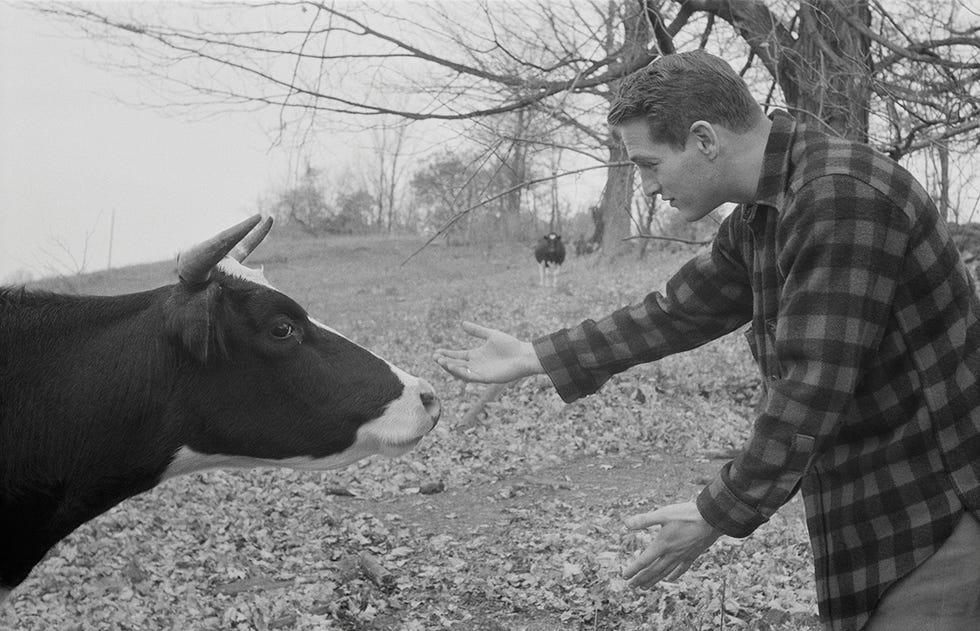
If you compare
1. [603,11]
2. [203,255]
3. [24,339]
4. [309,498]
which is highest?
[603,11]

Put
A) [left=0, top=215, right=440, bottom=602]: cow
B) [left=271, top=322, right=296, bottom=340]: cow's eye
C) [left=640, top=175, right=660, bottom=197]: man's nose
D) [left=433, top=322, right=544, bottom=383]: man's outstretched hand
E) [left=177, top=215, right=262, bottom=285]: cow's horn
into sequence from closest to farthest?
1. [left=640, top=175, right=660, bottom=197]: man's nose
2. [left=177, top=215, right=262, bottom=285]: cow's horn
3. [left=0, top=215, right=440, bottom=602]: cow
4. [left=433, top=322, right=544, bottom=383]: man's outstretched hand
5. [left=271, top=322, right=296, bottom=340]: cow's eye

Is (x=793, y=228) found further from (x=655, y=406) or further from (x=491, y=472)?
(x=655, y=406)

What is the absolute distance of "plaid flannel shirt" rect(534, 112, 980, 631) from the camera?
8.59 feet

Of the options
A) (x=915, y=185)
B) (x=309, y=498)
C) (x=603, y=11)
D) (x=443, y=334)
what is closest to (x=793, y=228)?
(x=915, y=185)

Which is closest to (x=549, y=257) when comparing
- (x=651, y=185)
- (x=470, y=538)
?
(x=470, y=538)

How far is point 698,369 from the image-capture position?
1165 cm

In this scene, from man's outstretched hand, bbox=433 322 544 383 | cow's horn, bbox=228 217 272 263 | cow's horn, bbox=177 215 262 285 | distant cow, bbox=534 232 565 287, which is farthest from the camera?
distant cow, bbox=534 232 565 287

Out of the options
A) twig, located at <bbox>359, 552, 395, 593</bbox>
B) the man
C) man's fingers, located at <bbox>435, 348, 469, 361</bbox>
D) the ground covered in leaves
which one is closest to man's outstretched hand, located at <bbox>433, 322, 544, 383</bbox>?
man's fingers, located at <bbox>435, 348, 469, 361</bbox>

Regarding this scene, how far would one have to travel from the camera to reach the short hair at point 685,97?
2807 millimetres

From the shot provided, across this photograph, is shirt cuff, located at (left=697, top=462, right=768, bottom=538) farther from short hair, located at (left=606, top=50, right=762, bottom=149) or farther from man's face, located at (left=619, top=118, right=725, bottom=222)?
short hair, located at (left=606, top=50, right=762, bottom=149)

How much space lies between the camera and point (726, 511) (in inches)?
107

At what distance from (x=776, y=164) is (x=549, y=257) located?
84.7 ft

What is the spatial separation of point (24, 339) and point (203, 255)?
0.78 m

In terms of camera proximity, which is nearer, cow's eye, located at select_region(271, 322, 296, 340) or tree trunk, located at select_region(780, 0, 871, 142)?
cow's eye, located at select_region(271, 322, 296, 340)
